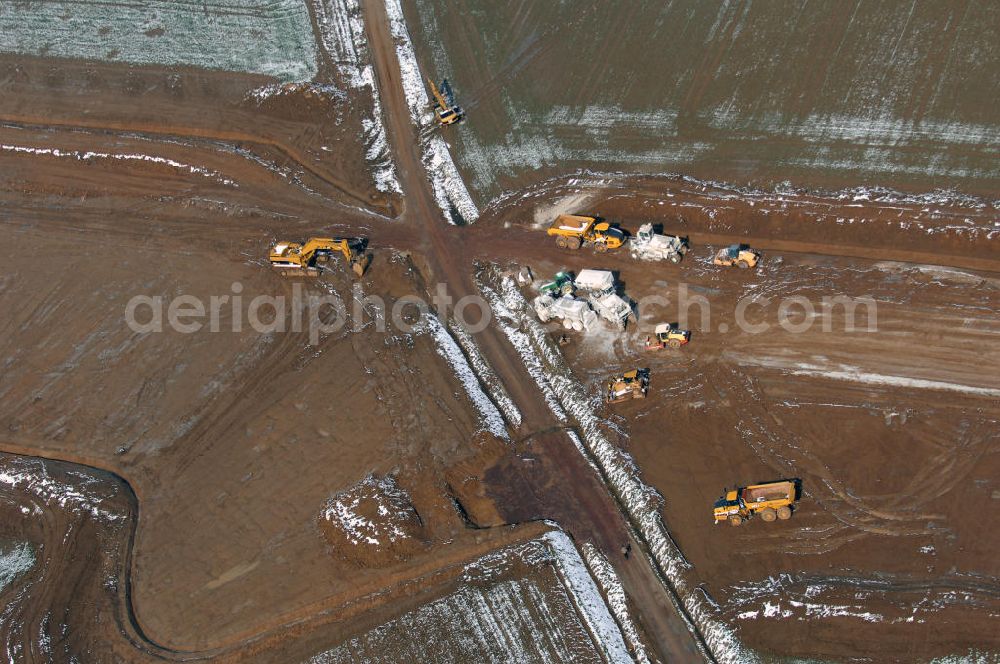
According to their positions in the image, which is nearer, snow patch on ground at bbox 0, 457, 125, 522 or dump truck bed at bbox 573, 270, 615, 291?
snow patch on ground at bbox 0, 457, 125, 522

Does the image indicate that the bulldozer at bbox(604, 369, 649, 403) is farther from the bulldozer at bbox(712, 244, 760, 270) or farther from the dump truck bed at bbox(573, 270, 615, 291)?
the bulldozer at bbox(712, 244, 760, 270)

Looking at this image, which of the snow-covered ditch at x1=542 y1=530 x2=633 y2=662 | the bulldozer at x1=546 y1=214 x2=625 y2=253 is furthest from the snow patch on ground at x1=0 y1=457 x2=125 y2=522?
the bulldozer at x1=546 y1=214 x2=625 y2=253

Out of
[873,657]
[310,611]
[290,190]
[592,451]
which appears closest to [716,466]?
[592,451]

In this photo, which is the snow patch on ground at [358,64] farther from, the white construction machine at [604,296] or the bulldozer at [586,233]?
the white construction machine at [604,296]

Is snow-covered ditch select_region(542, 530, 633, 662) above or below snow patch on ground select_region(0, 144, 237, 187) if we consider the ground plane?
below

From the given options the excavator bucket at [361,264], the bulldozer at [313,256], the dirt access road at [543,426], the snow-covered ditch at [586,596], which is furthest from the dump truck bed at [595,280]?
the snow-covered ditch at [586,596]

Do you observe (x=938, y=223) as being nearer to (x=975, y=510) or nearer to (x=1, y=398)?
(x=975, y=510)
